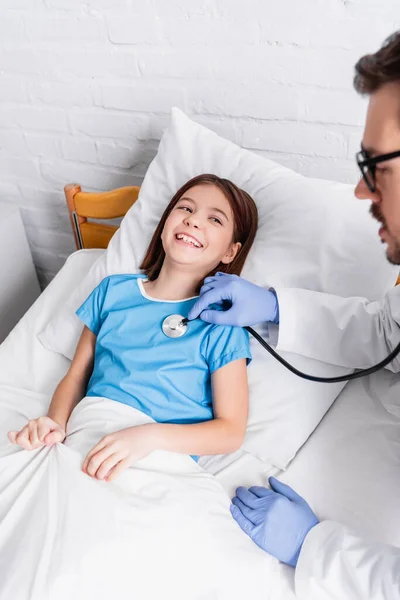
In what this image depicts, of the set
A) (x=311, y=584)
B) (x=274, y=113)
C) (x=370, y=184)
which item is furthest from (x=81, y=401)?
(x=274, y=113)

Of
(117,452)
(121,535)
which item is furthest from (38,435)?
(121,535)

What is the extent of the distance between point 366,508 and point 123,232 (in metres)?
0.90

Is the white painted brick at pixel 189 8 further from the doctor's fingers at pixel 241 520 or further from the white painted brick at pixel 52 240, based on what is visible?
the doctor's fingers at pixel 241 520

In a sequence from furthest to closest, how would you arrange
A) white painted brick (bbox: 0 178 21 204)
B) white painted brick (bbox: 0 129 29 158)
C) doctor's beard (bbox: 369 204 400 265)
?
white painted brick (bbox: 0 178 21 204), white painted brick (bbox: 0 129 29 158), doctor's beard (bbox: 369 204 400 265)

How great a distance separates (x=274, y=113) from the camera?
1475mm

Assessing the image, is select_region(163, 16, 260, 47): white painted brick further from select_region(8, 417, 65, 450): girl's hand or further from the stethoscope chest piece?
select_region(8, 417, 65, 450): girl's hand

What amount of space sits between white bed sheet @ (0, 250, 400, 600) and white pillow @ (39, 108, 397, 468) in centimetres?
3

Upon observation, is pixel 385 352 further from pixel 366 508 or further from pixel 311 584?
pixel 311 584

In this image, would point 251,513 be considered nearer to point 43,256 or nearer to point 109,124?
point 109,124

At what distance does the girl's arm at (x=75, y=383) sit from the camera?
1287mm

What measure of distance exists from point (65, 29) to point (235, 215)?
797mm

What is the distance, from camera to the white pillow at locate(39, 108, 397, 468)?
48.6 inches

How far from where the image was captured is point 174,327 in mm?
1226

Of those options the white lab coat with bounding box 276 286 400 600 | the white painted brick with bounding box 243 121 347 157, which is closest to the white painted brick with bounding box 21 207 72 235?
the white painted brick with bounding box 243 121 347 157
